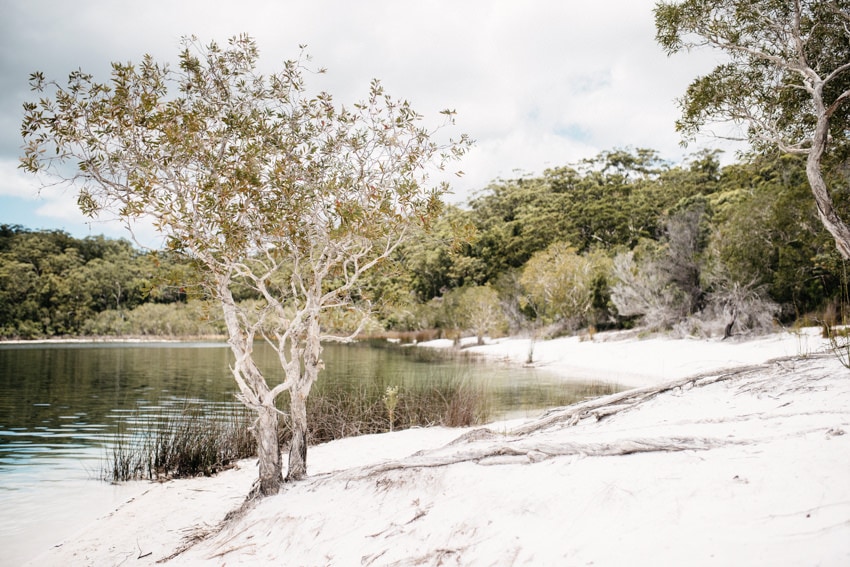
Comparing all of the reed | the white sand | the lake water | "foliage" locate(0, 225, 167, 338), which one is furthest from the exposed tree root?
"foliage" locate(0, 225, 167, 338)

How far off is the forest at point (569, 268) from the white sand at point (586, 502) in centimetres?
235

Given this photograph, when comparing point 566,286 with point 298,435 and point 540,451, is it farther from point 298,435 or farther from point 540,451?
point 540,451

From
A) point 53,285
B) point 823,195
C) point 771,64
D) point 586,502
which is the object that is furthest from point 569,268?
point 53,285

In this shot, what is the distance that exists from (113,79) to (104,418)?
1199cm

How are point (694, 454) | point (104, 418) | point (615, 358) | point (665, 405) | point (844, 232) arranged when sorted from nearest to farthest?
1. point (694, 454)
2. point (665, 405)
3. point (844, 232)
4. point (104, 418)
5. point (615, 358)

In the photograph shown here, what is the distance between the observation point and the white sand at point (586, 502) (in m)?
2.71

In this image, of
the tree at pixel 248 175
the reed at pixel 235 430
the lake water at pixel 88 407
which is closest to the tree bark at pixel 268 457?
the tree at pixel 248 175

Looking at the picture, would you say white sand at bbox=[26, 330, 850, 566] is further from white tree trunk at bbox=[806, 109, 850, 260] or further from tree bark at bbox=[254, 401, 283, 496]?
white tree trunk at bbox=[806, 109, 850, 260]

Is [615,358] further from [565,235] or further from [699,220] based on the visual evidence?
[565,235]

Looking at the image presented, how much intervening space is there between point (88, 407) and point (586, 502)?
1734 cm

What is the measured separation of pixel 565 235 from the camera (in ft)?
164

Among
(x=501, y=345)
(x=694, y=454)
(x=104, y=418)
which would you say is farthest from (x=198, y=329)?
(x=694, y=454)

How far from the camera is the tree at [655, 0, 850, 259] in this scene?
9.20 m

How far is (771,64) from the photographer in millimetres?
10234
